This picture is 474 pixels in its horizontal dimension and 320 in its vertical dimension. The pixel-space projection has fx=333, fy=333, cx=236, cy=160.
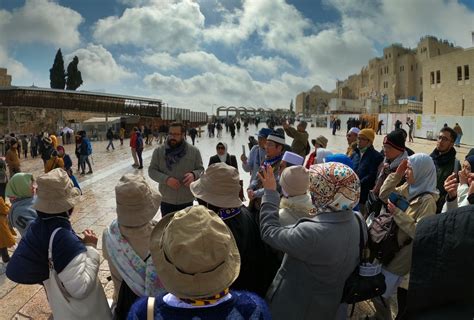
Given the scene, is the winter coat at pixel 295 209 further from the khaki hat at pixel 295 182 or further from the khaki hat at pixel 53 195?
the khaki hat at pixel 53 195

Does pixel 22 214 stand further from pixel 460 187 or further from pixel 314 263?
pixel 460 187

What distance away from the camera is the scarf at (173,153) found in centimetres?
421

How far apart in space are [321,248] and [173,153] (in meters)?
2.78

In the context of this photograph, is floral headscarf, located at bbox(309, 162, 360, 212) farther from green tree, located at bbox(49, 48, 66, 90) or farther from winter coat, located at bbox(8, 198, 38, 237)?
green tree, located at bbox(49, 48, 66, 90)

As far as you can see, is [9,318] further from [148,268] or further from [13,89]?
[13,89]

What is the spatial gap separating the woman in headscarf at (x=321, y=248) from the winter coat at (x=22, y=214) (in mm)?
2606

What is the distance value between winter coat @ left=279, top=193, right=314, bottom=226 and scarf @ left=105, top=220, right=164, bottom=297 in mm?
1079

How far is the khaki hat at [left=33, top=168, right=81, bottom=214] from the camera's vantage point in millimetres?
2182

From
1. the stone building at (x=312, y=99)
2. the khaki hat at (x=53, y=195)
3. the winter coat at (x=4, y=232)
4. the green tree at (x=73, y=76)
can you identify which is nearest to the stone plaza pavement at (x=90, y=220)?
the winter coat at (x=4, y=232)

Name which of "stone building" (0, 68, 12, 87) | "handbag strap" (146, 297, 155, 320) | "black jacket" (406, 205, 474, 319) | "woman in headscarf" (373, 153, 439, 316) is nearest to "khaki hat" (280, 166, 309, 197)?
"woman in headscarf" (373, 153, 439, 316)

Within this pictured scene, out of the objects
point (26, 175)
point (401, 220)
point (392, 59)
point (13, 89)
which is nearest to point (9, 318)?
point (26, 175)

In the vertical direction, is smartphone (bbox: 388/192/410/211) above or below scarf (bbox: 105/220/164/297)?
above

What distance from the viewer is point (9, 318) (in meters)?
3.33

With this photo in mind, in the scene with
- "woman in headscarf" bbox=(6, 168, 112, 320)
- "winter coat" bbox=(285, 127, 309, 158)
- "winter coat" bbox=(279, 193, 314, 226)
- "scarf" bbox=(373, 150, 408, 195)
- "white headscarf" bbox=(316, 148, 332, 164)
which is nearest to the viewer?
"woman in headscarf" bbox=(6, 168, 112, 320)
